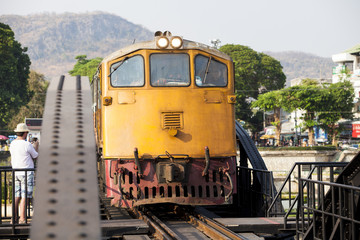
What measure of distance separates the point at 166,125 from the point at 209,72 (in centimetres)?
145

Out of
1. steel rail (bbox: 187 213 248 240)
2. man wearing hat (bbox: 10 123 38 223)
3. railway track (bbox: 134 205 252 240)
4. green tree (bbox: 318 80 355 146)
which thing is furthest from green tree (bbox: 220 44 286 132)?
man wearing hat (bbox: 10 123 38 223)

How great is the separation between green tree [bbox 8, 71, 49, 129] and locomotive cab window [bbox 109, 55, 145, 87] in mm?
59763

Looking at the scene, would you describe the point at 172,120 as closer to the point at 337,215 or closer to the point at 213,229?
the point at 213,229

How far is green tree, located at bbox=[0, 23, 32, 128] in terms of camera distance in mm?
61469

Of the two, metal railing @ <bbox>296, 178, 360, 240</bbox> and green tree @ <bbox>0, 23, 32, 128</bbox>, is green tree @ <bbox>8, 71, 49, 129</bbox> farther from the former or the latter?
metal railing @ <bbox>296, 178, 360, 240</bbox>

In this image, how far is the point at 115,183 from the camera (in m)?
11.3

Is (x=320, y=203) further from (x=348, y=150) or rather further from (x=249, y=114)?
(x=249, y=114)

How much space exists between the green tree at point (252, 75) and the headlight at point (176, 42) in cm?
6467

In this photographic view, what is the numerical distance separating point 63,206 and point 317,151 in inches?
2192

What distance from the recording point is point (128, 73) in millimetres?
11805

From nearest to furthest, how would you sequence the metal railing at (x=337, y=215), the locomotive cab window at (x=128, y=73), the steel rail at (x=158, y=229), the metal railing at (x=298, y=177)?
the metal railing at (x=337, y=215)
the metal railing at (x=298, y=177)
the steel rail at (x=158, y=229)
the locomotive cab window at (x=128, y=73)

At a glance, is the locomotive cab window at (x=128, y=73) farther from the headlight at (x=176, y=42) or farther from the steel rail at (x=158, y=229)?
the steel rail at (x=158, y=229)

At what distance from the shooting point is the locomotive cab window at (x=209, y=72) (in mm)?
11969

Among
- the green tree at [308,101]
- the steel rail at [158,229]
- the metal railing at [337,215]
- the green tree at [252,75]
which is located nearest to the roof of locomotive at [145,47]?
the steel rail at [158,229]
